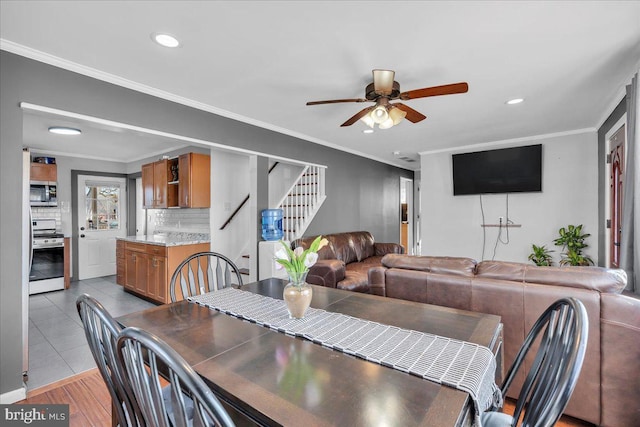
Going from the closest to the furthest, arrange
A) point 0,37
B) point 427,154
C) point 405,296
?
1. point 0,37
2. point 405,296
3. point 427,154

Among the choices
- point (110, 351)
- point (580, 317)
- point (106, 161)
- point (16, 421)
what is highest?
point (106, 161)

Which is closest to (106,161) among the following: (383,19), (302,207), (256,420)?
(302,207)

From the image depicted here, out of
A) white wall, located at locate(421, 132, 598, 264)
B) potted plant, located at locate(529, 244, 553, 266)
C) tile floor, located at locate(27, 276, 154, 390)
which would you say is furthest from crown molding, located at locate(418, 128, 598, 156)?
tile floor, located at locate(27, 276, 154, 390)

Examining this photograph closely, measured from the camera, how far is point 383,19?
1.83m

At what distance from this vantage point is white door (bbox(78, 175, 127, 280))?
5828mm

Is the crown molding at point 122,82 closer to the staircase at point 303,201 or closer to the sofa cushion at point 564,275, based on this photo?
the staircase at point 303,201

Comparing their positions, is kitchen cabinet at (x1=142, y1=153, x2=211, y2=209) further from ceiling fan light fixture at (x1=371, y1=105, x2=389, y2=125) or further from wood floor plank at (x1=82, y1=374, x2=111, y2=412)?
ceiling fan light fixture at (x1=371, y1=105, x2=389, y2=125)

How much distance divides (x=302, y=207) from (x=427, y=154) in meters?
2.73

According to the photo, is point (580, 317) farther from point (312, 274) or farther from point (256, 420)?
point (312, 274)

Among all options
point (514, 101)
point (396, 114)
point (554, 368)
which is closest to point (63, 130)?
point (396, 114)

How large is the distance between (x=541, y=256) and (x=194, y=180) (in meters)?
5.45

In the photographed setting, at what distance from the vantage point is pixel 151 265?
4246 mm

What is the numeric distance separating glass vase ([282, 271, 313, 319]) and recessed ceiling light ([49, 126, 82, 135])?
14.5 feet

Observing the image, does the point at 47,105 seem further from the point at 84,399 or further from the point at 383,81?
the point at 383,81
